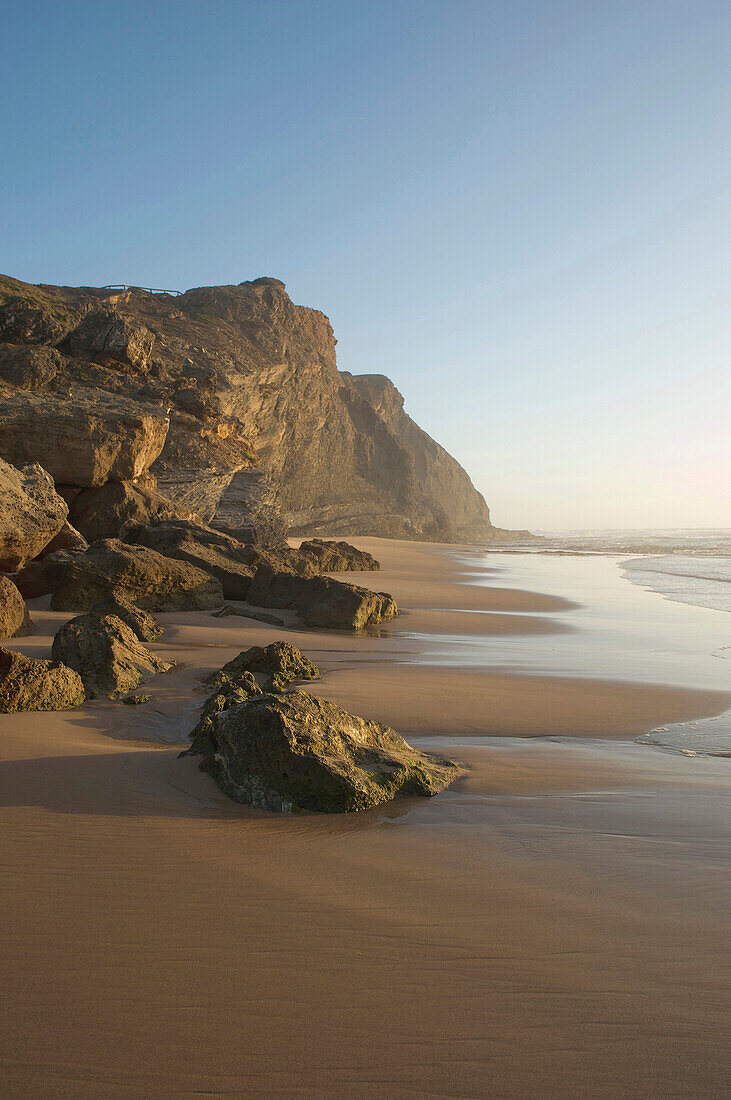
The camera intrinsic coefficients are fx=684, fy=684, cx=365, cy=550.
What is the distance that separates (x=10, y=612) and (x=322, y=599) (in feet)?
13.2

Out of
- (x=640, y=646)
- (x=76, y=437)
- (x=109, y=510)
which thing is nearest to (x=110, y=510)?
(x=109, y=510)

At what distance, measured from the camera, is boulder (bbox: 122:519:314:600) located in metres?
10.8

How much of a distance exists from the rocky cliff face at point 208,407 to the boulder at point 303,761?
977 centimetres

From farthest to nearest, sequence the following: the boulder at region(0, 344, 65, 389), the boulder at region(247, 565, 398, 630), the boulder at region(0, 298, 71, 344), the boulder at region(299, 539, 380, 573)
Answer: the boulder at region(0, 298, 71, 344) → the boulder at region(299, 539, 380, 573) → the boulder at region(0, 344, 65, 389) → the boulder at region(247, 565, 398, 630)

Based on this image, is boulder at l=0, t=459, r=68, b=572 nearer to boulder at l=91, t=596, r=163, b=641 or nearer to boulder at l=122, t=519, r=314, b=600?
boulder at l=91, t=596, r=163, b=641

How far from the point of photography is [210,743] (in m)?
3.66

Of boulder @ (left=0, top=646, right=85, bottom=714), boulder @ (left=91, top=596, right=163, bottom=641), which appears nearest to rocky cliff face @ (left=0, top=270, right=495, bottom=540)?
boulder @ (left=91, top=596, right=163, bottom=641)

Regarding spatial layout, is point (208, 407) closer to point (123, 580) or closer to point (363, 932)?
point (123, 580)

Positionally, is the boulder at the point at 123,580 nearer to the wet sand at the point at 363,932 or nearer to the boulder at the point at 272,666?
the boulder at the point at 272,666

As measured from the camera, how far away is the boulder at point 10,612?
6648 mm

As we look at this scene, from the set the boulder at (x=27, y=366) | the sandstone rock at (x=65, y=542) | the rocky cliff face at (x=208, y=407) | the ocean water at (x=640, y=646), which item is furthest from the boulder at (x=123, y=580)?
the boulder at (x=27, y=366)

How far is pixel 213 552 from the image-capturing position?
11.3 metres

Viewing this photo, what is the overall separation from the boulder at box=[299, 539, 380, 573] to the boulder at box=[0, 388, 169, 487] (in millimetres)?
4828

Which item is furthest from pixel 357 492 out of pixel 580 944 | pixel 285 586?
pixel 580 944
